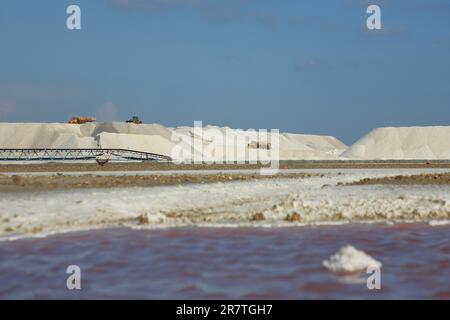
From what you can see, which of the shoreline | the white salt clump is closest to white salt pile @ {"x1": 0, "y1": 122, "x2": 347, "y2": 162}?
the shoreline

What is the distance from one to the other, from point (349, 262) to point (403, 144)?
344ft

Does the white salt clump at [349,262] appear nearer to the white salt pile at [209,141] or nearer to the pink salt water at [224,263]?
the pink salt water at [224,263]

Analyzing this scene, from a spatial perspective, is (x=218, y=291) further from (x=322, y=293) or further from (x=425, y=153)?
(x=425, y=153)

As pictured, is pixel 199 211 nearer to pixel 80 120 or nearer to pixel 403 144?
pixel 403 144

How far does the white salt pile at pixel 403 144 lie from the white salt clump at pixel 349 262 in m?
93.8

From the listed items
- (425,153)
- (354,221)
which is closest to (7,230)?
(354,221)

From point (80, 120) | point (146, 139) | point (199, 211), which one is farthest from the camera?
point (80, 120)

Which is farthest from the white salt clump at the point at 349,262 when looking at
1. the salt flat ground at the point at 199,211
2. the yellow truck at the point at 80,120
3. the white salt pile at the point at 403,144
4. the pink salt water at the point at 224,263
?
the yellow truck at the point at 80,120

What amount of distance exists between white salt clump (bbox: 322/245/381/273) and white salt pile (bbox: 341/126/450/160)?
9381 centimetres

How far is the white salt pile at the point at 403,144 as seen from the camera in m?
103

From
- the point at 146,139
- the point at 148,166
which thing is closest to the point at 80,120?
the point at 146,139

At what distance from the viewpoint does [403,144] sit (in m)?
110

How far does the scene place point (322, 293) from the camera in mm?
7465

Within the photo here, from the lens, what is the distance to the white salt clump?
28.3ft
